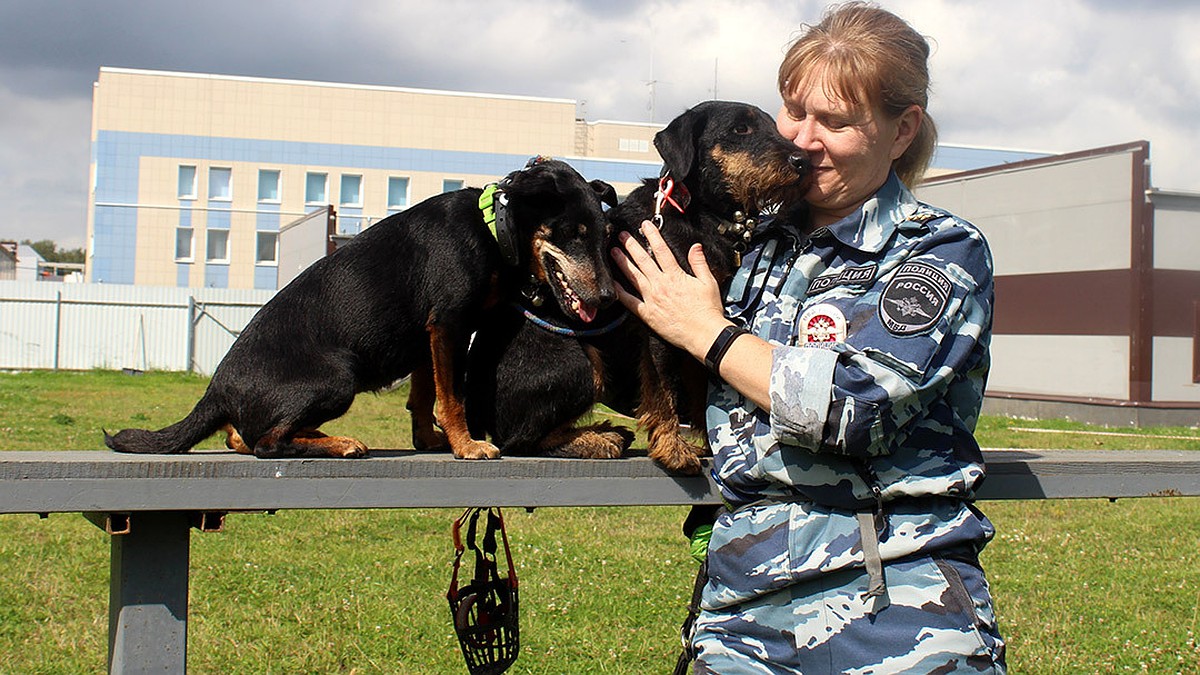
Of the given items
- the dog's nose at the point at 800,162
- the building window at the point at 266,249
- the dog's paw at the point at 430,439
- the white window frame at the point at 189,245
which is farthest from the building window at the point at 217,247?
the dog's nose at the point at 800,162

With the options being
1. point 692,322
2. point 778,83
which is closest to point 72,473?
point 692,322

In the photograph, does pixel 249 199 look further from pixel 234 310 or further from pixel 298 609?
pixel 298 609

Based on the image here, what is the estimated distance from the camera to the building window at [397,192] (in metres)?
49.0

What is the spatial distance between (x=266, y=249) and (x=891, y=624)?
49478 mm

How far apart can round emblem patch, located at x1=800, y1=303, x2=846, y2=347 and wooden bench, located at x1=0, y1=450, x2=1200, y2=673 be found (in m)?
0.69

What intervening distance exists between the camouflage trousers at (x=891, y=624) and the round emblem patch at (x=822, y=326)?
519 mm

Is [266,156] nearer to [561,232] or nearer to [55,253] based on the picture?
[561,232]

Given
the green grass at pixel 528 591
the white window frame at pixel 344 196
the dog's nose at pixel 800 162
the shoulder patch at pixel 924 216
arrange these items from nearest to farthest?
1. the shoulder patch at pixel 924 216
2. the dog's nose at pixel 800 162
3. the green grass at pixel 528 591
4. the white window frame at pixel 344 196

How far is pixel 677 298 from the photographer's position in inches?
105

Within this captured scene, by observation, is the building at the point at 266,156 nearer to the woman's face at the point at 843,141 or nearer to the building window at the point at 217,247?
the building window at the point at 217,247

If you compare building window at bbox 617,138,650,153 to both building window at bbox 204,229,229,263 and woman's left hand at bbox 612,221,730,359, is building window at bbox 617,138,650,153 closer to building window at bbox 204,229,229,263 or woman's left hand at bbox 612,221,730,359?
building window at bbox 204,229,229,263

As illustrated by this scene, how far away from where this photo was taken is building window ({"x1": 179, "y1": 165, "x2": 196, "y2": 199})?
47.8 metres

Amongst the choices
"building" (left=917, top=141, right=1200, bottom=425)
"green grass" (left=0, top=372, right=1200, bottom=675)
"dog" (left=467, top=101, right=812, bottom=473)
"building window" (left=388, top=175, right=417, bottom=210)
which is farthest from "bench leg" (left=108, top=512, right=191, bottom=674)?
"building window" (left=388, top=175, right=417, bottom=210)

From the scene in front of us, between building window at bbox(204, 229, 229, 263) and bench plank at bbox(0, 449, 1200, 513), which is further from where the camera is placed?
building window at bbox(204, 229, 229, 263)
